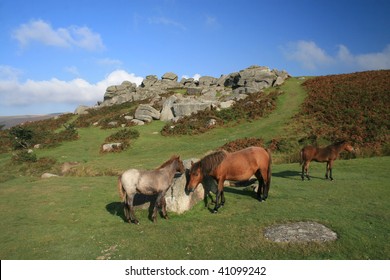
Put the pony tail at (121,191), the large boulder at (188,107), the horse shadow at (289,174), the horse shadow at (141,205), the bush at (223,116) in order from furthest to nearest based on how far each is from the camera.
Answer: the large boulder at (188,107) → the bush at (223,116) → the horse shadow at (289,174) → the horse shadow at (141,205) → the pony tail at (121,191)

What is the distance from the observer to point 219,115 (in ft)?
129

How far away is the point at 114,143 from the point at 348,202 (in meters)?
26.4

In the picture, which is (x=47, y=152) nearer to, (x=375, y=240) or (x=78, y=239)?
(x=78, y=239)

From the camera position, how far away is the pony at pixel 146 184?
11.4 m

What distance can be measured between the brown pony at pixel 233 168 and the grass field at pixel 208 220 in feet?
3.05

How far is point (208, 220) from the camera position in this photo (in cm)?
1138

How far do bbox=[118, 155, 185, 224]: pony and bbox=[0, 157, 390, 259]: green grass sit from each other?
613 mm

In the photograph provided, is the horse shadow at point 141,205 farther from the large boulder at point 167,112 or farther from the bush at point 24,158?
the large boulder at point 167,112

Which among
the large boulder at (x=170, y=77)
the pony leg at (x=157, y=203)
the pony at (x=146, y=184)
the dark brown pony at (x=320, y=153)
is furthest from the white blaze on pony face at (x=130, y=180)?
the large boulder at (x=170, y=77)

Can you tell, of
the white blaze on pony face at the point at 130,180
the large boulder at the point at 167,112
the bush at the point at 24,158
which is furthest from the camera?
the large boulder at the point at 167,112

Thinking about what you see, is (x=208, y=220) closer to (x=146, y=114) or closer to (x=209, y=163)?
(x=209, y=163)

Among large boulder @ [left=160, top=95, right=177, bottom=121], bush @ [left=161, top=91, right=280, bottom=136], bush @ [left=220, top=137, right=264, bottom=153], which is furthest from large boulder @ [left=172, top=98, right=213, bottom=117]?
bush @ [left=220, top=137, right=264, bottom=153]

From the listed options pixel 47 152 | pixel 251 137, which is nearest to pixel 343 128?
pixel 251 137
